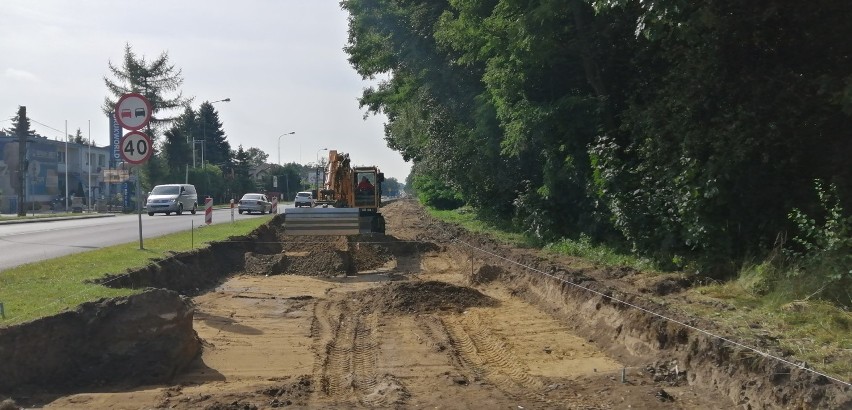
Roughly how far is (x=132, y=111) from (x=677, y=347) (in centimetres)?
1051

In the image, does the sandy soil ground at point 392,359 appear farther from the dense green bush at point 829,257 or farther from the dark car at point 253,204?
the dark car at point 253,204

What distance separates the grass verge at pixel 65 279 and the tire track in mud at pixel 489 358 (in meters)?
4.25

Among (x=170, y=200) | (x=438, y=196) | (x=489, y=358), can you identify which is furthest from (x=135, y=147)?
(x=438, y=196)

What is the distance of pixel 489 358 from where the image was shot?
9.32 meters

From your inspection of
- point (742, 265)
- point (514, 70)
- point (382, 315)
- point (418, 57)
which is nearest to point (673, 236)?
point (742, 265)

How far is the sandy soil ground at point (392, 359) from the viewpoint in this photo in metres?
7.10

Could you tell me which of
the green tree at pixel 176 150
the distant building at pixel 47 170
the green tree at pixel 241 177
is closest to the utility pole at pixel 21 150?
the distant building at pixel 47 170

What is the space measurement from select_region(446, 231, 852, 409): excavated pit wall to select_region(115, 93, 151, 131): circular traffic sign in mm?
7840

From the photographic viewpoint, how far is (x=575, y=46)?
1753 centimetres

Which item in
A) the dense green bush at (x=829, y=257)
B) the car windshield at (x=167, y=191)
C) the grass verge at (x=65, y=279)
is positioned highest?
the car windshield at (x=167, y=191)

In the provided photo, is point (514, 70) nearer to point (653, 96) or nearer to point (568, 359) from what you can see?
point (653, 96)

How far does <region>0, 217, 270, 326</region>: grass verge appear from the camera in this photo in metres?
8.78

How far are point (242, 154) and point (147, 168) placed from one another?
44.5 m

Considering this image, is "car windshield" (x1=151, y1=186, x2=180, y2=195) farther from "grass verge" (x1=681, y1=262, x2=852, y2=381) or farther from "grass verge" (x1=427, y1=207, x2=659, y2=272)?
"grass verge" (x1=681, y1=262, x2=852, y2=381)
